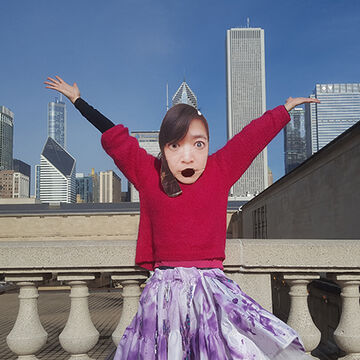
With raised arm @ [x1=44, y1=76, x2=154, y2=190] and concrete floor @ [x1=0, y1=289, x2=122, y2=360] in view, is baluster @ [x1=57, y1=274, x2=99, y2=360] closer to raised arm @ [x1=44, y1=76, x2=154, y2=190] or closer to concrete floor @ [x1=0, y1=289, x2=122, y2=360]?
raised arm @ [x1=44, y1=76, x2=154, y2=190]

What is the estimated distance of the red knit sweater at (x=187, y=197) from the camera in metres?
2.29

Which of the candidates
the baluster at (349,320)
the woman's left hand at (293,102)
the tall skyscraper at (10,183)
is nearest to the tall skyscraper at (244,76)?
the tall skyscraper at (10,183)

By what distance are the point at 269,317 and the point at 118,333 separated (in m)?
1.16

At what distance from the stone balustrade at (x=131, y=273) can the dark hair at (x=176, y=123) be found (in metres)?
0.85

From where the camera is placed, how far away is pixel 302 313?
2.79m

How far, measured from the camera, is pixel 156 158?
2.55 metres

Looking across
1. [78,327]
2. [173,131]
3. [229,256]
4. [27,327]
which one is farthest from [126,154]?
[27,327]

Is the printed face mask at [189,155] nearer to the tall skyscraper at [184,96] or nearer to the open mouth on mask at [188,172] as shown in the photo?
the open mouth on mask at [188,172]

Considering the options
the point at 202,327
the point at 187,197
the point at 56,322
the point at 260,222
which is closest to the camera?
the point at 202,327

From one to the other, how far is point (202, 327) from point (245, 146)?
1118mm

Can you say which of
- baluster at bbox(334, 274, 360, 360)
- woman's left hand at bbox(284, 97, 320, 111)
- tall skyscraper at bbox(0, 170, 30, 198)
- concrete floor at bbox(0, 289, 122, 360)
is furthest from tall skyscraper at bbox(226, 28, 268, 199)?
woman's left hand at bbox(284, 97, 320, 111)

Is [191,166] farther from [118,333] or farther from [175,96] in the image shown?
[118,333]

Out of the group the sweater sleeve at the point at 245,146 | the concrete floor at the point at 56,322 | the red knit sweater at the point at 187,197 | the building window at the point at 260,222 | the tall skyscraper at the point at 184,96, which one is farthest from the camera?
the building window at the point at 260,222

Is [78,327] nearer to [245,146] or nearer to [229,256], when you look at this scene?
[229,256]
